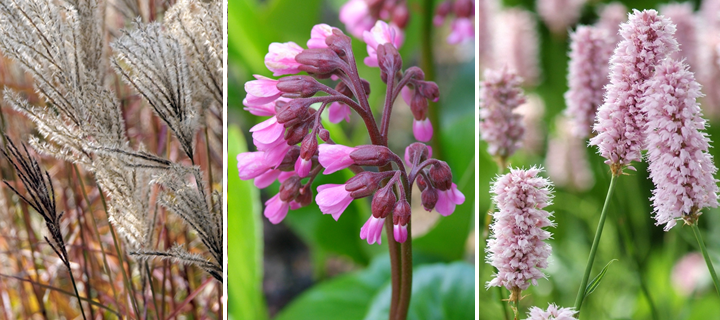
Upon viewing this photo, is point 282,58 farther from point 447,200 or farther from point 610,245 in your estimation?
point 610,245

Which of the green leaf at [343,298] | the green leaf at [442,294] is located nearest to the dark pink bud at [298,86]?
the green leaf at [442,294]

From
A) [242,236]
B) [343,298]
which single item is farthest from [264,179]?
[343,298]

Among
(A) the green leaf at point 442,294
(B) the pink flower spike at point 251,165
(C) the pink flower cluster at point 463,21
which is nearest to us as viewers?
(B) the pink flower spike at point 251,165

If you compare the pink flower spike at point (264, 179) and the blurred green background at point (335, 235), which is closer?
the pink flower spike at point (264, 179)

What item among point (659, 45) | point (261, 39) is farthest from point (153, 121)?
point (659, 45)

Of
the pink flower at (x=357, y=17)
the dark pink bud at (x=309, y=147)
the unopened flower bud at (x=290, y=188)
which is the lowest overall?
the unopened flower bud at (x=290, y=188)

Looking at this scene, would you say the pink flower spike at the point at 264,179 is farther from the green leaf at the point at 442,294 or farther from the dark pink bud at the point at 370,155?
the green leaf at the point at 442,294

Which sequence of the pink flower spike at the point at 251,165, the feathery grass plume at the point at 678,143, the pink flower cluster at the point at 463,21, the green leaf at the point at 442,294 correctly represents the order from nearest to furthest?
the feathery grass plume at the point at 678,143 < the pink flower spike at the point at 251,165 < the green leaf at the point at 442,294 < the pink flower cluster at the point at 463,21

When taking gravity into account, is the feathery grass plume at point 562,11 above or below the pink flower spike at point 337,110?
above
